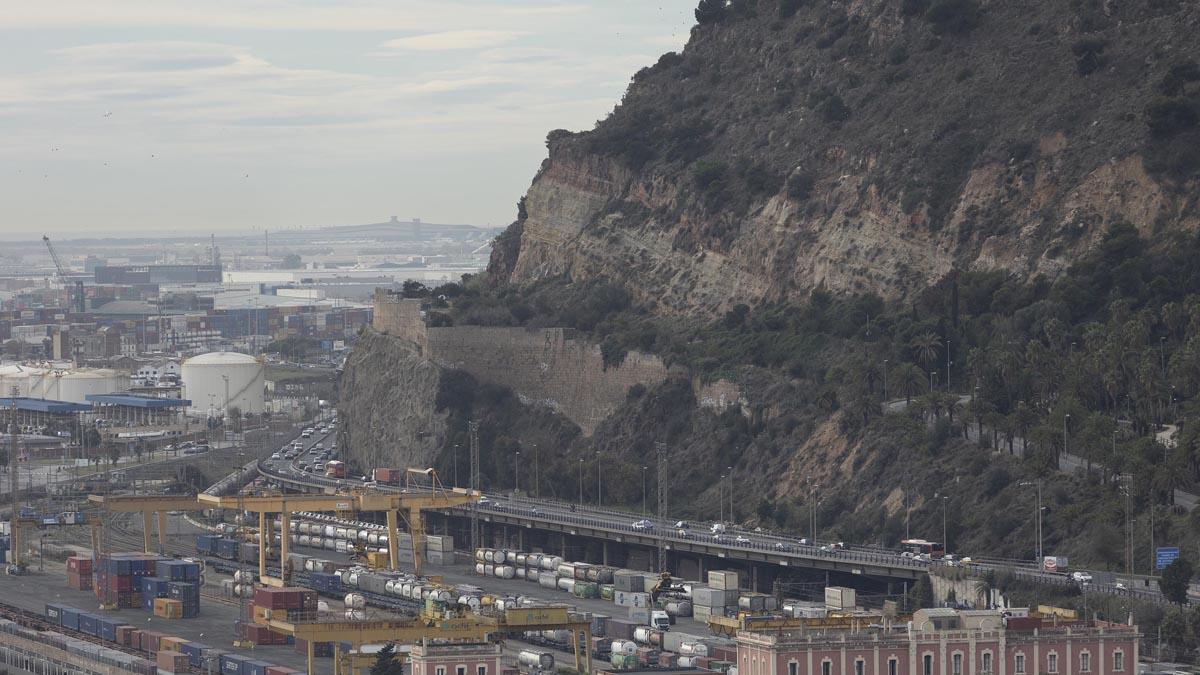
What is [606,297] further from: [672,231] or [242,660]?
[242,660]

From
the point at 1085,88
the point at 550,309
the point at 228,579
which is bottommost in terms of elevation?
the point at 228,579

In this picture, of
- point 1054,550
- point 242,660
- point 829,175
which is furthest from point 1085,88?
point 242,660

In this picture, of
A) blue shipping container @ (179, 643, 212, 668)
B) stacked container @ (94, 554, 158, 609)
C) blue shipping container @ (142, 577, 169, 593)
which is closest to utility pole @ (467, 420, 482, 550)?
stacked container @ (94, 554, 158, 609)

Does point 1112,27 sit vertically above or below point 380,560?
above

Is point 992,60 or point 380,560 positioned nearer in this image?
point 380,560

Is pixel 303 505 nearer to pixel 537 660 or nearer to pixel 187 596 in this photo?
pixel 187 596

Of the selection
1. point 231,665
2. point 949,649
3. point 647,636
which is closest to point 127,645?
point 231,665
